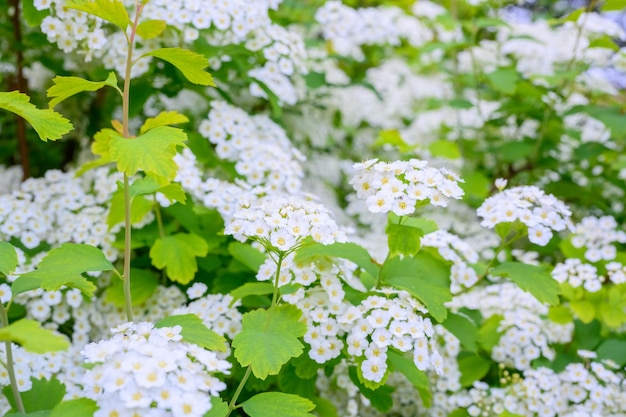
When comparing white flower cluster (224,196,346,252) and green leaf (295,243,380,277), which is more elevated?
white flower cluster (224,196,346,252)

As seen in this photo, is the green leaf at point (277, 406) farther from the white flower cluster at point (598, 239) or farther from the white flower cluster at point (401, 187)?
the white flower cluster at point (598, 239)

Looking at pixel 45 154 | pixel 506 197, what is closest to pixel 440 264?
pixel 506 197

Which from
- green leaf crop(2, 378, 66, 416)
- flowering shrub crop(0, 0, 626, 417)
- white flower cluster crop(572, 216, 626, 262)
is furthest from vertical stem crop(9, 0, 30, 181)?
white flower cluster crop(572, 216, 626, 262)

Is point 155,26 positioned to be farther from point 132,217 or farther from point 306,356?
point 306,356

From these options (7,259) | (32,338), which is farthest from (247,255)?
(32,338)

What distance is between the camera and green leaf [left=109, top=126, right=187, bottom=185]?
5.27ft

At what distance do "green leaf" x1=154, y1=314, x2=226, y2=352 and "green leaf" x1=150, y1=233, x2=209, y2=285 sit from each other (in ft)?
1.88

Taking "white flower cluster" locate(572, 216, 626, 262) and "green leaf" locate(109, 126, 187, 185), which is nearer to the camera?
"green leaf" locate(109, 126, 187, 185)

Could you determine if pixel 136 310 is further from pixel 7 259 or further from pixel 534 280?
pixel 534 280

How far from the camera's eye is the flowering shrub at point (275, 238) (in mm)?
1684

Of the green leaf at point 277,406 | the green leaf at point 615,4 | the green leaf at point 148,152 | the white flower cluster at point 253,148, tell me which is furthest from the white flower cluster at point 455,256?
the green leaf at point 615,4

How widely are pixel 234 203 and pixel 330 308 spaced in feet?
2.19

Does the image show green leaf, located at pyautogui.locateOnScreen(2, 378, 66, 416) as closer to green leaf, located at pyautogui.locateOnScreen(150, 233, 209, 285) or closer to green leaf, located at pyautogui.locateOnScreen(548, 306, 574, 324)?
green leaf, located at pyautogui.locateOnScreen(150, 233, 209, 285)

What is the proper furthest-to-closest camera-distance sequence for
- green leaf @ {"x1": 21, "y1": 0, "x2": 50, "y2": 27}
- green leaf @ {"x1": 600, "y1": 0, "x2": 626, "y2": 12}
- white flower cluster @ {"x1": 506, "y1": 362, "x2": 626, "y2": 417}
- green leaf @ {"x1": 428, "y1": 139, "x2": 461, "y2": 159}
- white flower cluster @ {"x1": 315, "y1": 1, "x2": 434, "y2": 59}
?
white flower cluster @ {"x1": 315, "y1": 1, "x2": 434, "y2": 59}, green leaf @ {"x1": 428, "y1": 139, "x2": 461, "y2": 159}, green leaf @ {"x1": 600, "y1": 0, "x2": 626, "y2": 12}, green leaf @ {"x1": 21, "y1": 0, "x2": 50, "y2": 27}, white flower cluster @ {"x1": 506, "y1": 362, "x2": 626, "y2": 417}
